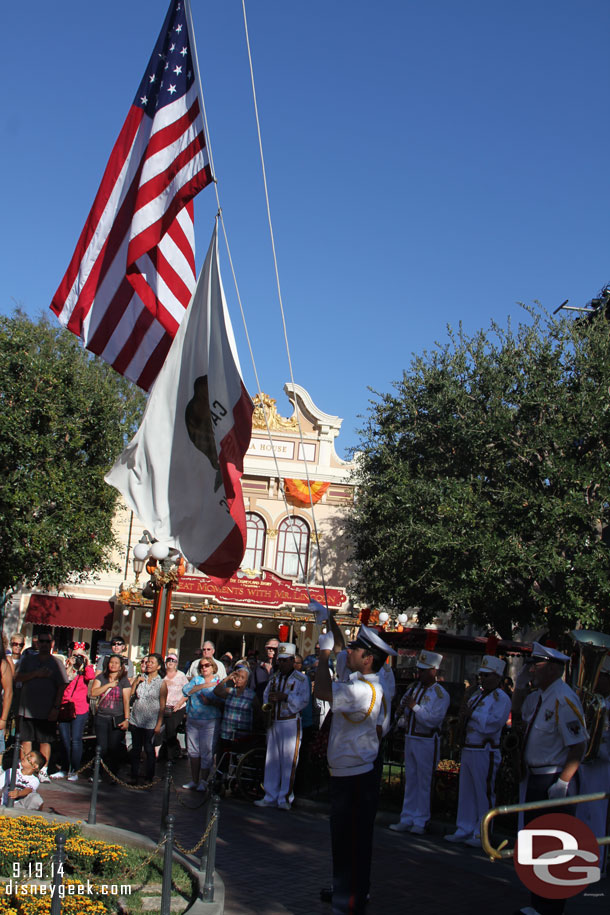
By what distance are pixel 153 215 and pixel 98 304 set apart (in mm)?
960

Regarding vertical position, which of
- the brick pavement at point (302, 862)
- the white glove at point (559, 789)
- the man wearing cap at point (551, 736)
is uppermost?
the man wearing cap at point (551, 736)

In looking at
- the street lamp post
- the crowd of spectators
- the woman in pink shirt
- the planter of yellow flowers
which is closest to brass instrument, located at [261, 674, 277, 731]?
the crowd of spectators

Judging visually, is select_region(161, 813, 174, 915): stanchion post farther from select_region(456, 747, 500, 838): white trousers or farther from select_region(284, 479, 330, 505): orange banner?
select_region(284, 479, 330, 505): orange banner

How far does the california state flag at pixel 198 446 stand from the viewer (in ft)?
21.9

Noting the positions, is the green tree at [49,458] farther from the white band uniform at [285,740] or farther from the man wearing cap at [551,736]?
the man wearing cap at [551,736]

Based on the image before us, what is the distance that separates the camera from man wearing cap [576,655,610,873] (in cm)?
795

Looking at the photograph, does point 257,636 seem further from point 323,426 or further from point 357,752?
point 357,752

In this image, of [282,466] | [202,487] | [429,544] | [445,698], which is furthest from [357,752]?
[282,466]

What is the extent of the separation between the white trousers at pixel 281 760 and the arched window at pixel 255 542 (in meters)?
22.6

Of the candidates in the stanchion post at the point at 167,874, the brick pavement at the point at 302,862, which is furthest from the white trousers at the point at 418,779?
the stanchion post at the point at 167,874

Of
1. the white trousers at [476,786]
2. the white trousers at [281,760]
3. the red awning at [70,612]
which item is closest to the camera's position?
the white trousers at [476,786]

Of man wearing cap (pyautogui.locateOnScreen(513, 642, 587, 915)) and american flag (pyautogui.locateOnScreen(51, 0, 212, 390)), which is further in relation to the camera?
american flag (pyautogui.locateOnScreen(51, 0, 212, 390))

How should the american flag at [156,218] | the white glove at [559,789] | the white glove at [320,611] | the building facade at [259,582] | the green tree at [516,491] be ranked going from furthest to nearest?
the building facade at [259,582] → the green tree at [516,491] → the american flag at [156,218] → the white glove at [559,789] → the white glove at [320,611]

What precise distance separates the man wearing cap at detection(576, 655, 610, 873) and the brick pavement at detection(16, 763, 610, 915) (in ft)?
2.02
